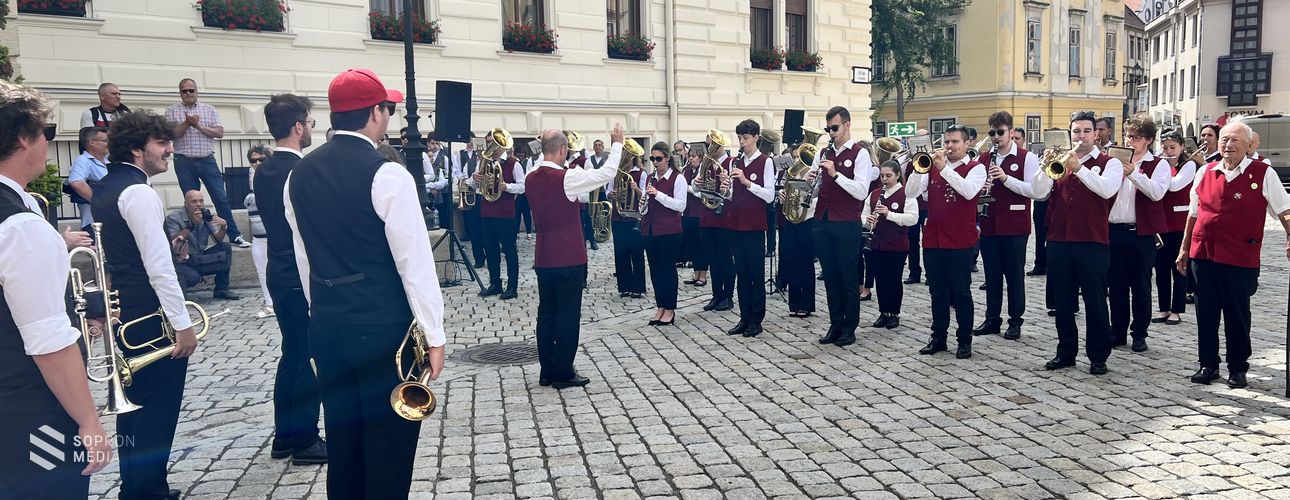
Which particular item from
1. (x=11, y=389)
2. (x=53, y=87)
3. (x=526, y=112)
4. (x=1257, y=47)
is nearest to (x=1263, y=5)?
(x=1257, y=47)

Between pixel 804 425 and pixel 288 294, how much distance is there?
3239 millimetres

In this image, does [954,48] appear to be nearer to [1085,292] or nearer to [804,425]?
[1085,292]

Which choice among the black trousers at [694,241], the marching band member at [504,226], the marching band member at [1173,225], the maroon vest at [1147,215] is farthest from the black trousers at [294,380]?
the marching band member at [1173,225]

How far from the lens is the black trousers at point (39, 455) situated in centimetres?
274

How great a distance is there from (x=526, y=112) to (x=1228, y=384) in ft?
44.3

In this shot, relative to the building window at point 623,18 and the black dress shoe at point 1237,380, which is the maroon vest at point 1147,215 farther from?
the building window at point 623,18

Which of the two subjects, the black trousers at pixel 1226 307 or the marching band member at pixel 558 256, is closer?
the black trousers at pixel 1226 307

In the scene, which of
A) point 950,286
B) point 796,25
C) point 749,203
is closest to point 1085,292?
point 950,286

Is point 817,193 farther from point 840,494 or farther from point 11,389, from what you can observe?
point 11,389

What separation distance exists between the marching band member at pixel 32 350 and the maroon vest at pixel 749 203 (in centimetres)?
696

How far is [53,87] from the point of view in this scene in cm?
1258

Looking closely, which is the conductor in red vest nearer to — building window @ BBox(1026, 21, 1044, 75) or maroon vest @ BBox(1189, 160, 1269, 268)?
maroon vest @ BBox(1189, 160, 1269, 268)

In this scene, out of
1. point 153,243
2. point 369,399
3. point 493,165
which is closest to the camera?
point 369,399

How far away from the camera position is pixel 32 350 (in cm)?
273
